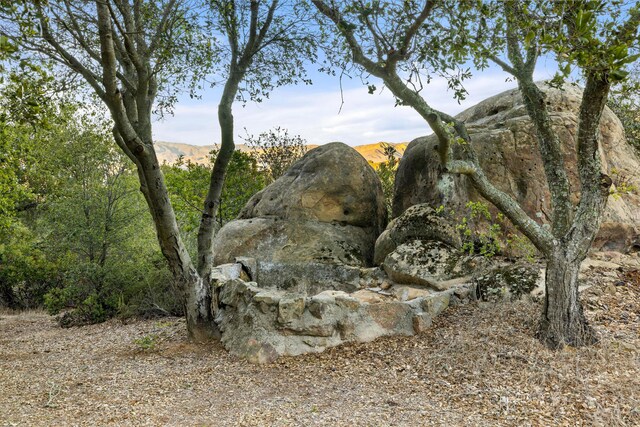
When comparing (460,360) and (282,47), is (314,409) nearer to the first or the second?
(460,360)

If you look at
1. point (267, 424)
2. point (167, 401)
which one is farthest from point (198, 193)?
point (267, 424)

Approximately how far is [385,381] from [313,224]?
599 centimetres

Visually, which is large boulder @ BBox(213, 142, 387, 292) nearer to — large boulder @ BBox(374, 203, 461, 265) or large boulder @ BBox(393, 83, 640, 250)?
large boulder @ BBox(374, 203, 461, 265)

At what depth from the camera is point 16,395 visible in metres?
6.76

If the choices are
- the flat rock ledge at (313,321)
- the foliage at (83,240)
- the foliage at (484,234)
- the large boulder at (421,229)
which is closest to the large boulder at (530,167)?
the foliage at (484,234)

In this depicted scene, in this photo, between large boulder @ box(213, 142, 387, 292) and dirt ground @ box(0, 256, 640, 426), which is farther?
large boulder @ box(213, 142, 387, 292)

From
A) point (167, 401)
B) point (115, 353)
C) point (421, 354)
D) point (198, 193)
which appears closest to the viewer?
point (167, 401)

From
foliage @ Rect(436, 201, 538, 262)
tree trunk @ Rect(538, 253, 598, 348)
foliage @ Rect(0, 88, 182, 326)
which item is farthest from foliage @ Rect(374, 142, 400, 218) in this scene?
tree trunk @ Rect(538, 253, 598, 348)

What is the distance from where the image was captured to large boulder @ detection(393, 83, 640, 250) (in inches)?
425

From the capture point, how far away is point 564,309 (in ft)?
22.1

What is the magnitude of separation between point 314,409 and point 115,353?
4.90m

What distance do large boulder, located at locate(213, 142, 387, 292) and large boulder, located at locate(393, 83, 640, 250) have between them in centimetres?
135

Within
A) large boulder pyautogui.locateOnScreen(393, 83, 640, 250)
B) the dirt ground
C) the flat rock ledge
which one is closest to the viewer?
the dirt ground

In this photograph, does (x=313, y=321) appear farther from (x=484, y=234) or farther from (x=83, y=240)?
(x=83, y=240)
